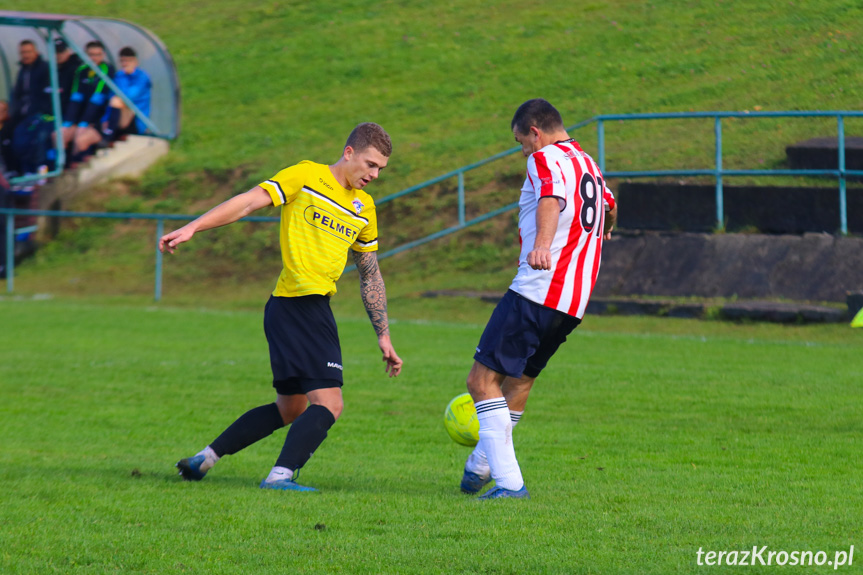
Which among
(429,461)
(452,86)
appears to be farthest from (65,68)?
(429,461)

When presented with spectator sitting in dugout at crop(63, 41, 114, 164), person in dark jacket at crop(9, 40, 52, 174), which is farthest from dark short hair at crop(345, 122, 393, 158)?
spectator sitting in dugout at crop(63, 41, 114, 164)

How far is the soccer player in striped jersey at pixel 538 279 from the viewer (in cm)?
529

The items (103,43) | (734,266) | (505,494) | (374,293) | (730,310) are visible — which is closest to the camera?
(505,494)

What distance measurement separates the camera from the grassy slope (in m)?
20.2

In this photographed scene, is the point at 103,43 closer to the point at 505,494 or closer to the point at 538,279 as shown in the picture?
the point at 538,279

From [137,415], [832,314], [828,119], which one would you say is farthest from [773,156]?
[137,415]

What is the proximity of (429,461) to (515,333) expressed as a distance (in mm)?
1580

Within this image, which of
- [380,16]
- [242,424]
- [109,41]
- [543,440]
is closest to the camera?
[242,424]

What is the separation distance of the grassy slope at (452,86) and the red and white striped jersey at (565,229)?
12311 mm

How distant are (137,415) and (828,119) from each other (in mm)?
12233

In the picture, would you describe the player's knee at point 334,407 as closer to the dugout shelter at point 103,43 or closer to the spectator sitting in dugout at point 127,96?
the dugout shelter at point 103,43

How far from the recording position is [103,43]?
23094mm

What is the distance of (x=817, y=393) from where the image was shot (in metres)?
8.79

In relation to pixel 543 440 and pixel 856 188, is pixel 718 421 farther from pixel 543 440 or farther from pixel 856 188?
pixel 856 188
